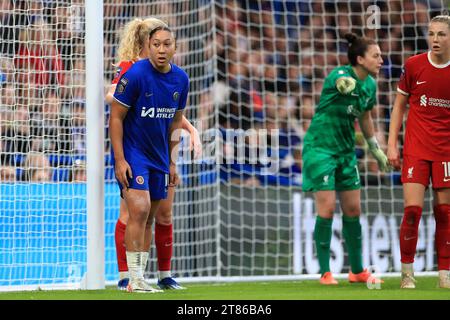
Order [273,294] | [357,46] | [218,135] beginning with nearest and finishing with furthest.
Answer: [273,294], [357,46], [218,135]

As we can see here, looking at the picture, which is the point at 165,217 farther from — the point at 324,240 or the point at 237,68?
the point at 237,68

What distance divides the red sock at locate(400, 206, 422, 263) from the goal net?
2.82 meters

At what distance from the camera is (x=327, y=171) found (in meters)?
8.45

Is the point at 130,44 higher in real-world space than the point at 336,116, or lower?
higher

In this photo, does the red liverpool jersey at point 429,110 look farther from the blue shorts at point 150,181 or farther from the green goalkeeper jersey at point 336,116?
the blue shorts at point 150,181

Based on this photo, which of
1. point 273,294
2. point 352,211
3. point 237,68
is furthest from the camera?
point 237,68

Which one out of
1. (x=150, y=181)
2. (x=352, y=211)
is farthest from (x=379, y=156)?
(x=150, y=181)

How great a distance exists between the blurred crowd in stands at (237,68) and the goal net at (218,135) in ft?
0.06

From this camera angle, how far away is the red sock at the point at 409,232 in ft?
24.0

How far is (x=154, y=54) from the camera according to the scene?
22.5ft

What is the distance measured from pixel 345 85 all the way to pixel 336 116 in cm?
39

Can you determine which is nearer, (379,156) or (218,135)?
(379,156)
